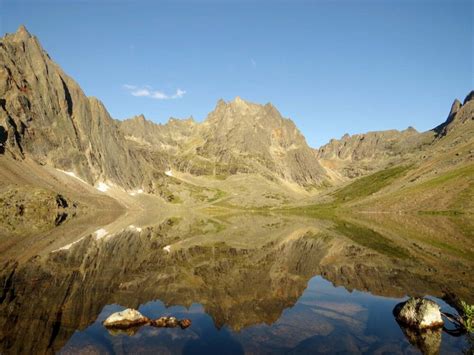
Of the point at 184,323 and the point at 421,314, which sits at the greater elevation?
the point at 184,323

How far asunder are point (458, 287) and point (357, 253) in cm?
2328

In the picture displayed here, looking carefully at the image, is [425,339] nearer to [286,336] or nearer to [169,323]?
[286,336]

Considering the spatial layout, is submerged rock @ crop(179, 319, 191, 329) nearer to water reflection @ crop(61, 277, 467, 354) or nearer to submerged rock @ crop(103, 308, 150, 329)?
water reflection @ crop(61, 277, 467, 354)

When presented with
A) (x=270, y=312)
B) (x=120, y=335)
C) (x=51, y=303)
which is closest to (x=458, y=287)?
(x=270, y=312)

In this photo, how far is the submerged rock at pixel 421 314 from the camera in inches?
1083

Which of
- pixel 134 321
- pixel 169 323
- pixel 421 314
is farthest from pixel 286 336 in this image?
pixel 134 321

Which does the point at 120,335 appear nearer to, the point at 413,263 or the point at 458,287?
the point at 458,287

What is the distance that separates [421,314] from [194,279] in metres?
25.5

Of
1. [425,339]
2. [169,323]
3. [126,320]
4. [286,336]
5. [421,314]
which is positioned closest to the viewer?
Answer: [425,339]

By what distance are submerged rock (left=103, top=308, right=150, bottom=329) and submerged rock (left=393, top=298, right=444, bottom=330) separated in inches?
769

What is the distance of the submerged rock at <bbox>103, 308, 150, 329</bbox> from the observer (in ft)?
93.4

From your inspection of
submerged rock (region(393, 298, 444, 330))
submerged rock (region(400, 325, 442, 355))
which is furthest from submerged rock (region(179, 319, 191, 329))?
submerged rock (region(393, 298, 444, 330))

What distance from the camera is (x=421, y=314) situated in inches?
1108

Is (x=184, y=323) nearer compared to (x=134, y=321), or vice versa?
(x=134, y=321)
